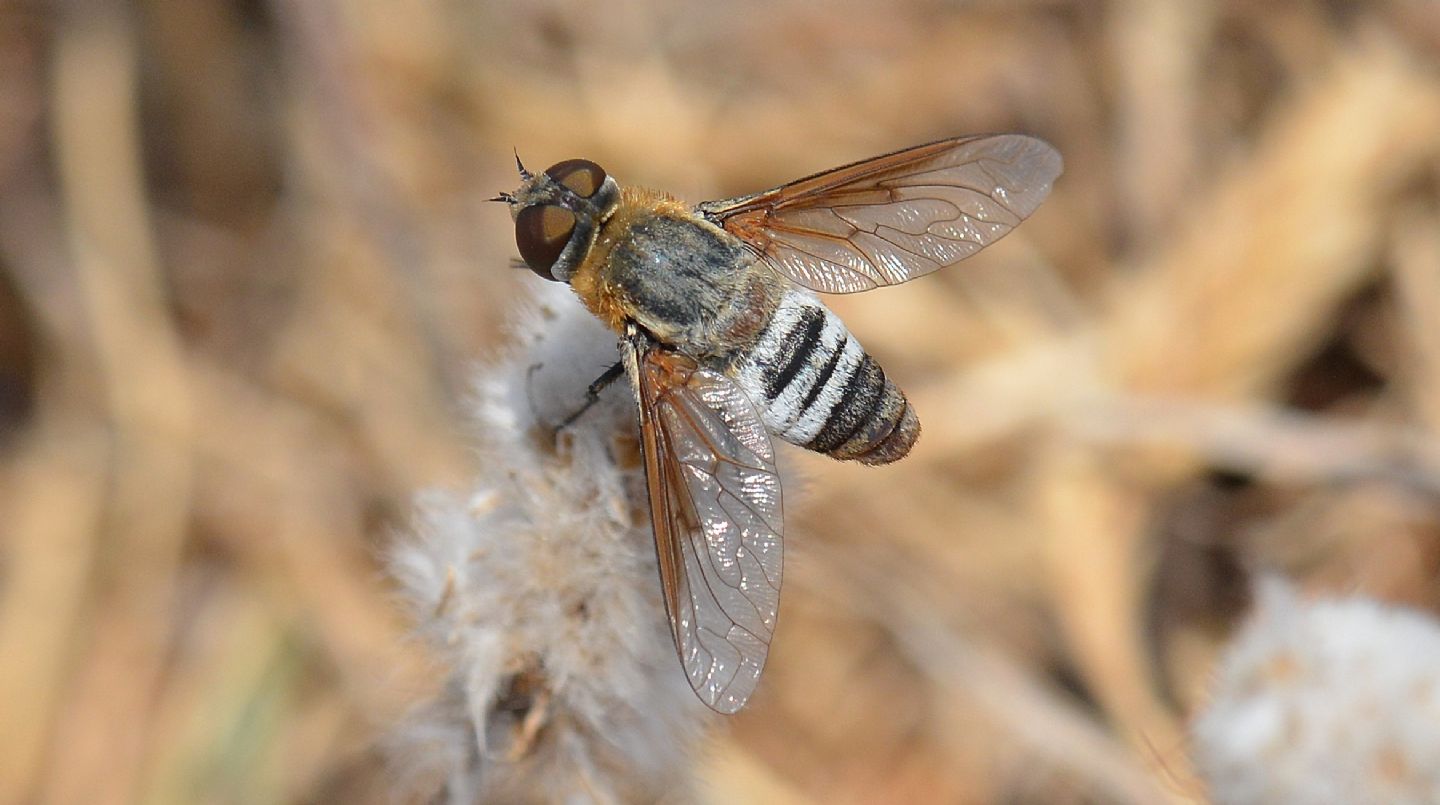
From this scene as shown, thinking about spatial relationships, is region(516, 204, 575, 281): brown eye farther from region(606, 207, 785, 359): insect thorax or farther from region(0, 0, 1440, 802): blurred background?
region(0, 0, 1440, 802): blurred background

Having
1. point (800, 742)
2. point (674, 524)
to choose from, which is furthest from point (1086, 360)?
point (674, 524)

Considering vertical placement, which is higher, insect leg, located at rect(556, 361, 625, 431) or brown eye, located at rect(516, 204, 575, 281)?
brown eye, located at rect(516, 204, 575, 281)

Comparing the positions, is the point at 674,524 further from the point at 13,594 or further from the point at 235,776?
the point at 13,594

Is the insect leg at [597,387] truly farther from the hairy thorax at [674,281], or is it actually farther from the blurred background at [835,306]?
the blurred background at [835,306]

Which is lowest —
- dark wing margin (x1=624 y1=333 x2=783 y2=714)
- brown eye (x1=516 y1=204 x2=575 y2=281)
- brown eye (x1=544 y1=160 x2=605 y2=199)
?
dark wing margin (x1=624 y1=333 x2=783 y2=714)

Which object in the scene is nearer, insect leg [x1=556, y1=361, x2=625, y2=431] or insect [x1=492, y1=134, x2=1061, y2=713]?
insect [x1=492, y1=134, x2=1061, y2=713]

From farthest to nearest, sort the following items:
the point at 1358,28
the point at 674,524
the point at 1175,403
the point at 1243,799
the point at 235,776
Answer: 1. the point at 1358,28
2. the point at 1175,403
3. the point at 235,776
4. the point at 1243,799
5. the point at 674,524

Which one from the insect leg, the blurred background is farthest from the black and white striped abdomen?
the blurred background
